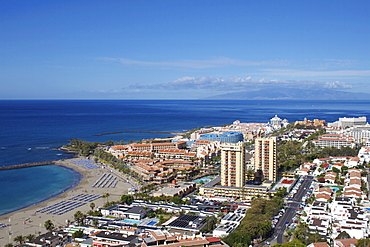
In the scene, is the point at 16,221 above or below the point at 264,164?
below

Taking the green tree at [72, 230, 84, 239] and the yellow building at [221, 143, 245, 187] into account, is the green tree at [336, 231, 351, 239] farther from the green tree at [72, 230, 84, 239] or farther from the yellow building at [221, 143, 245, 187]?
the green tree at [72, 230, 84, 239]

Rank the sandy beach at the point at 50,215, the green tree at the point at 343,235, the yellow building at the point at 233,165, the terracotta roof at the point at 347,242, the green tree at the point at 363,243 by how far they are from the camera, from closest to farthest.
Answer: the green tree at the point at 363,243, the terracotta roof at the point at 347,242, the green tree at the point at 343,235, the sandy beach at the point at 50,215, the yellow building at the point at 233,165

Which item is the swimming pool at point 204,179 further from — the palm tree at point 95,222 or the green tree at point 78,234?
the green tree at point 78,234

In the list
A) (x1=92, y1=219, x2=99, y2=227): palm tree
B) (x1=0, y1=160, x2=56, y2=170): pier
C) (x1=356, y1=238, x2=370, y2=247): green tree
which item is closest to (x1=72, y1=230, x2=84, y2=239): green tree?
(x1=92, y1=219, x2=99, y2=227): palm tree

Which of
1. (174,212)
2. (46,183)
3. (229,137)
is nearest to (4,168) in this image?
(46,183)

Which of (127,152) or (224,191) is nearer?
(224,191)

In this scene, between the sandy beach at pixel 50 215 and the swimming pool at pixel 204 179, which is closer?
the sandy beach at pixel 50 215

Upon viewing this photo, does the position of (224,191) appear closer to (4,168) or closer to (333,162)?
(333,162)

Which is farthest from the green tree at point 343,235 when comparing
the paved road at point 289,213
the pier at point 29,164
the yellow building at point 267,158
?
the pier at point 29,164
